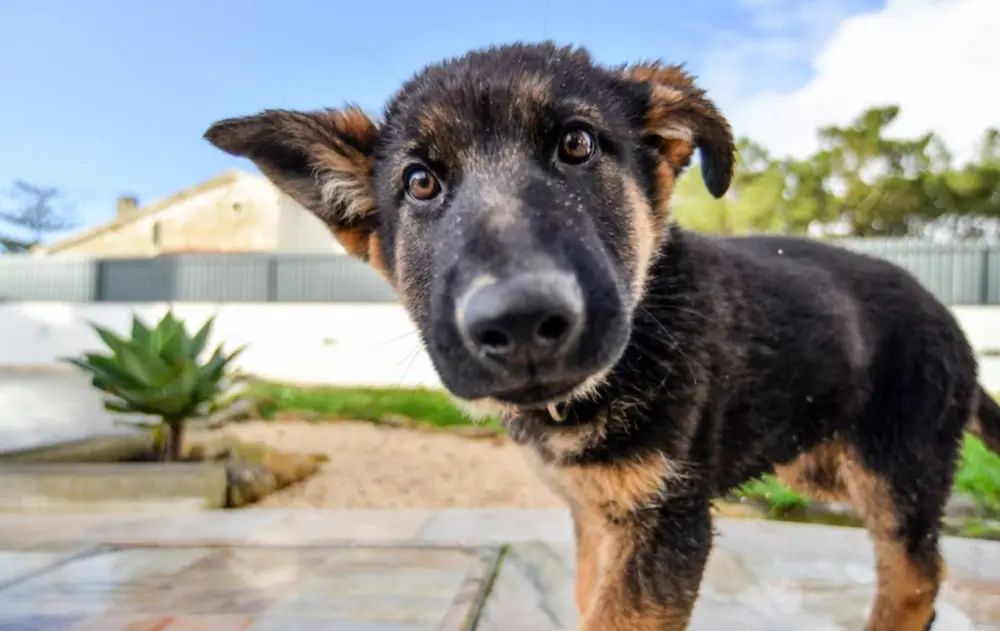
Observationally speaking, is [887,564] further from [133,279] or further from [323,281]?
[133,279]

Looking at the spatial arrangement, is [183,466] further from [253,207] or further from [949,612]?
[253,207]

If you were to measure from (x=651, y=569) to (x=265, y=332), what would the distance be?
25.1ft

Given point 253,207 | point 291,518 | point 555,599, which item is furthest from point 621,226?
point 253,207

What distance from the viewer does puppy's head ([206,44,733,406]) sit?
4.52ft

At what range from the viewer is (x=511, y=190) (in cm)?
165

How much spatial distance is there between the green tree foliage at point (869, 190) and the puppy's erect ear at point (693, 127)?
407 cm

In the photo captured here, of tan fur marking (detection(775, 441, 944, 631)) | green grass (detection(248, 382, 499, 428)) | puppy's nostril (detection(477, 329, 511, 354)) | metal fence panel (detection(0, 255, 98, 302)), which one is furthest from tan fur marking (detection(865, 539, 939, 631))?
metal fence panel (detection(0, 255, 98, 302))

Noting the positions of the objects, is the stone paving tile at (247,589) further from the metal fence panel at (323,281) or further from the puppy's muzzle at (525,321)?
the metal fence panel at (323,281)

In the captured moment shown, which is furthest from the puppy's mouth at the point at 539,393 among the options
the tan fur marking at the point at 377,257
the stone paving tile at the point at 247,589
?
the stone paving tile at the point at 247,589

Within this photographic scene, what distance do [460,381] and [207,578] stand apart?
199cm

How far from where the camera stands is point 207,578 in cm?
298

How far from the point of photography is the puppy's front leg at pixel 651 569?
5.85 feet

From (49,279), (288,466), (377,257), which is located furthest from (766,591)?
(49,279)

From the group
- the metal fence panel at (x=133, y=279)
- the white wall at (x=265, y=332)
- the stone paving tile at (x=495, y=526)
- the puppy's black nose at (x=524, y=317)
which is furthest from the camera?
the metal fence panel at (x=133, y=279)
